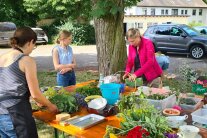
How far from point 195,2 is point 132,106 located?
172ft

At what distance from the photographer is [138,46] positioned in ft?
14.8

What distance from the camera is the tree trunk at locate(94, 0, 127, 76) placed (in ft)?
16.7

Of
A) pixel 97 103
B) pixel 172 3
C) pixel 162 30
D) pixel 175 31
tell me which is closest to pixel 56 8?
pixel 162 30

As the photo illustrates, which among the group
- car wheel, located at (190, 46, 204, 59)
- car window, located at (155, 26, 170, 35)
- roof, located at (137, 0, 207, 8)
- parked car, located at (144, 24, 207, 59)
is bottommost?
car wheel, located at (190, 46, 204, 59)

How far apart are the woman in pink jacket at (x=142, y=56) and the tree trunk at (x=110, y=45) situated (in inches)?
22.4

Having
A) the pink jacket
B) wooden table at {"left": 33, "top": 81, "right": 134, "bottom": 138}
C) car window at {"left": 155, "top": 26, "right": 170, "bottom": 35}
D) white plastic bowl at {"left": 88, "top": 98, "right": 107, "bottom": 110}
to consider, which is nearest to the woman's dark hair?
wooden table at {"left": 33, "top": 81, "right": 134, "bottom": 138}

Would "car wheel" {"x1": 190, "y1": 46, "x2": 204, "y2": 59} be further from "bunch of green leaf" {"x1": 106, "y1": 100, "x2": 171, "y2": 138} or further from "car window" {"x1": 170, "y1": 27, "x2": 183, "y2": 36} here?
"bunch of green leaf" {"x1": 106, "y1": 100, "x2": 171, "y2": 138}

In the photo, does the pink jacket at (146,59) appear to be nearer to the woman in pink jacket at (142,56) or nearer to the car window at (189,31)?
the woman in pink jacket at (142,56)

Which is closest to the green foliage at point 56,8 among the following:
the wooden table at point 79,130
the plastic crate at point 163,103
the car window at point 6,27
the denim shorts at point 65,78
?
the car window at point 6,27

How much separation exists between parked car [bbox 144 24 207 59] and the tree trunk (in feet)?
33.2

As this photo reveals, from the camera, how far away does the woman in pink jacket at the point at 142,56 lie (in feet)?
14.4

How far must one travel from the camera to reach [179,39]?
48.6 ft

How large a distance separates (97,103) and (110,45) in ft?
7.20

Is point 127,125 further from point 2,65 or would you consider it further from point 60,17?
point 60,17
